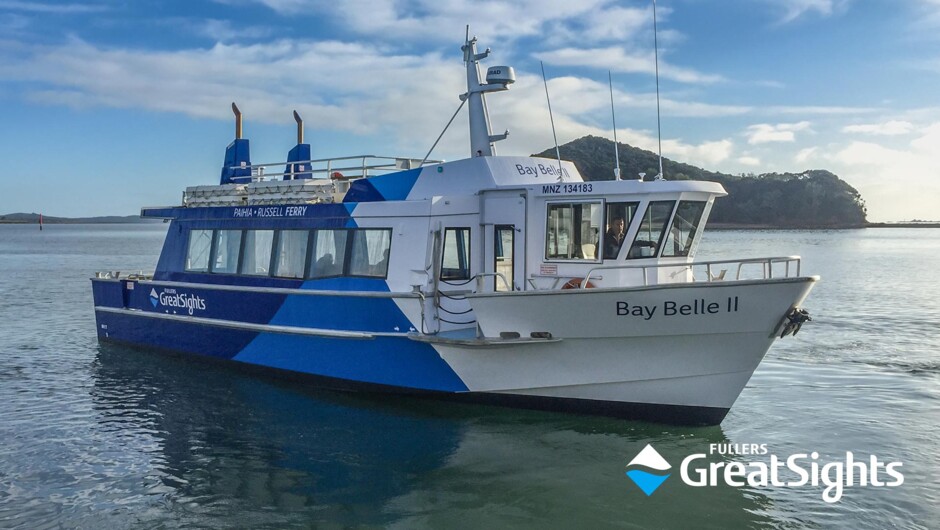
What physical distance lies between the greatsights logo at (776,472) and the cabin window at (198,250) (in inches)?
321

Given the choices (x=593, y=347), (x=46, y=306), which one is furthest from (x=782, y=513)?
(x=46, y=306)

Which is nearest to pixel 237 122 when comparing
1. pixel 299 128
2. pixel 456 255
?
pixel 299 128

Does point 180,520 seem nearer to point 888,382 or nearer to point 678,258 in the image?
point 678,258

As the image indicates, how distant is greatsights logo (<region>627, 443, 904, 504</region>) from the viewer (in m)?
7.92

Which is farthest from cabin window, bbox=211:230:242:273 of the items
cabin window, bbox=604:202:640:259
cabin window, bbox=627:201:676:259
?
cabin window, bbox=627:201:676:259

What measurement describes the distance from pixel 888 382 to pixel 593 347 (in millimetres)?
6374

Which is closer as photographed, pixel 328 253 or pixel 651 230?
pixel 651 230

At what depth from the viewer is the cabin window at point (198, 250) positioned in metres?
13.1

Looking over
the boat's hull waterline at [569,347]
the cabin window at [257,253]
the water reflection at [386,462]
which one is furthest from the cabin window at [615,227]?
the cabin window at [257,253]

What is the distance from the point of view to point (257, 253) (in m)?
12.2

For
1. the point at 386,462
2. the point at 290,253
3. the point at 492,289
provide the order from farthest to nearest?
the point at 290,253
the point at 492,289
the point at 386,462

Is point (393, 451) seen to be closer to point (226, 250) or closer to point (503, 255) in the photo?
point (503, 255)

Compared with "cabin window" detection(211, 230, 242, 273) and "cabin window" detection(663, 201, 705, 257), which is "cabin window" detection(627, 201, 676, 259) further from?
"cabin window" detection(211, 230, 242, 273)

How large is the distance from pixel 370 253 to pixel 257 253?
101 inches
